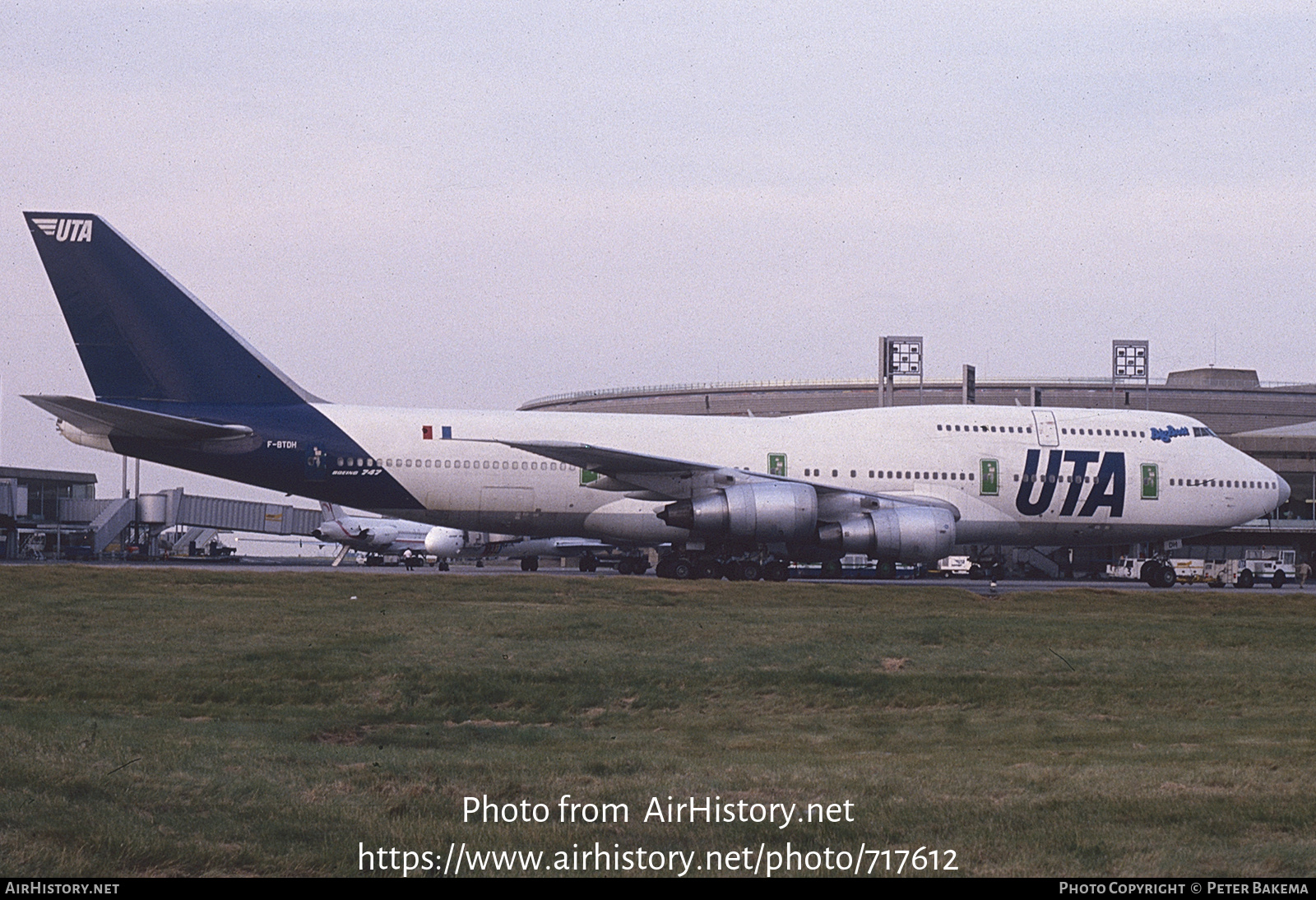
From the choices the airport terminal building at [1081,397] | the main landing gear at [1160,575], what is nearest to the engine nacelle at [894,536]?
the main landing gear at [1160,575]

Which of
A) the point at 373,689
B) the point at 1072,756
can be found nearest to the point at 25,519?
the point at 373,689

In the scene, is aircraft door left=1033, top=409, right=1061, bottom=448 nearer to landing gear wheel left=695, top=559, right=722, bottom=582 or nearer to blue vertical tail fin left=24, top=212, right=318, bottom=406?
landing gear wheel left=695, top=559, right=722, bottom=582

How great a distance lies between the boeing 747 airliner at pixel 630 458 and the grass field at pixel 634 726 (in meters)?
7.01

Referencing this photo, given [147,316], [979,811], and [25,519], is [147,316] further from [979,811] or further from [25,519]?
[25,519]

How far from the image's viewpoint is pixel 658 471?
3069cm

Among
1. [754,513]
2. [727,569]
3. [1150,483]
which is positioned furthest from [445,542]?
[1150,483]

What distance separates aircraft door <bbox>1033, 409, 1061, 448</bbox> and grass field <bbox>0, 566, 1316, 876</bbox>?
10653 mm

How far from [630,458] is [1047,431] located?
1141 cm

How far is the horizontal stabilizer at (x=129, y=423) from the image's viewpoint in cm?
2802

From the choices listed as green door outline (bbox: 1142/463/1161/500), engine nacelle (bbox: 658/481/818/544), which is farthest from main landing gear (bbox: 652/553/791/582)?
green door outline (bbox: 1142/463/1161/500)

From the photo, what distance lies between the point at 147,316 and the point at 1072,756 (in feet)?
83.1

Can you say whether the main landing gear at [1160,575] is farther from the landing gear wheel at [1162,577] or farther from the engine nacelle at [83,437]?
the engine nacelle at [83,437]

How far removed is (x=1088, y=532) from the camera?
34312 mm

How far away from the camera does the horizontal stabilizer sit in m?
28.0
